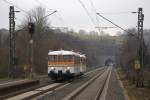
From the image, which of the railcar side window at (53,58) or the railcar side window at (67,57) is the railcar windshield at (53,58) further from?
the railcar side window at (67,57)

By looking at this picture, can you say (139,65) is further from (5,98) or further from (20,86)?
(5,98)

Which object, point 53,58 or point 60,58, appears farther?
point 53,58

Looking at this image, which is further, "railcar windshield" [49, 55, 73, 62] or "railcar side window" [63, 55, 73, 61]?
"railcar side window" [63, 55, 73, 61]

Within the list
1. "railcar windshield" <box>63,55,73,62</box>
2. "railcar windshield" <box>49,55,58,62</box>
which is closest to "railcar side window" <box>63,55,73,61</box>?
"railcar windshield" <box>63,55,73,62</box>

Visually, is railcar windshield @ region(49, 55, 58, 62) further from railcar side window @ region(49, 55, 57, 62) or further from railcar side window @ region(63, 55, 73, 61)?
railcar side window @ region(63, 55, 73, 61)

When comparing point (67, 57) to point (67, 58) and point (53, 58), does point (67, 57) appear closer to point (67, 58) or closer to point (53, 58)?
point (67, 58)

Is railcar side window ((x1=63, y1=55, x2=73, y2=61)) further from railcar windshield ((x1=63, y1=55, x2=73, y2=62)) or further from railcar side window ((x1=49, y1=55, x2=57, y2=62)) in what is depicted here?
railcar side window ((x1=49, y1=55, x2=57, y2=62))

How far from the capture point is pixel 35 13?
265ft

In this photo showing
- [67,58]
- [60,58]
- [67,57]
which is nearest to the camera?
[60,58]

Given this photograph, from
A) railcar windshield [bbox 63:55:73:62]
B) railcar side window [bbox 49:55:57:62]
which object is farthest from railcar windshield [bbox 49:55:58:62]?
railcar windshield [bbox 63:55:73:62]

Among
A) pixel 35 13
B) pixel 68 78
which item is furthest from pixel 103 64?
pixel 68 78

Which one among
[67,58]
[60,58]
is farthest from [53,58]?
[67,58]

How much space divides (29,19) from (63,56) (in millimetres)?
37423

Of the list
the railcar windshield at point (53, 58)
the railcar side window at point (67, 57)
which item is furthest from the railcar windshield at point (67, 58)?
the railcar windshield at point (53, 58)
